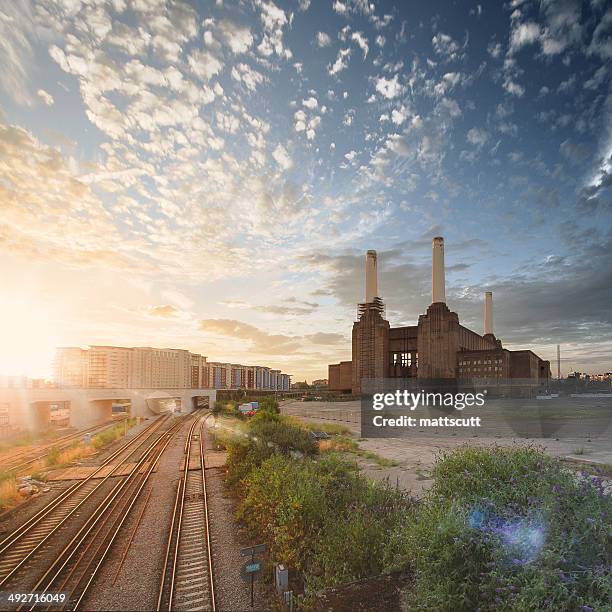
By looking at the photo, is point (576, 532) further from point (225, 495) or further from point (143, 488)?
point (143, 488)

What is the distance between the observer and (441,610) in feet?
18.4

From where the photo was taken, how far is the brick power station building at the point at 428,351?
249 ft

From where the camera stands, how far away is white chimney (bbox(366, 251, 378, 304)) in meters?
86.4

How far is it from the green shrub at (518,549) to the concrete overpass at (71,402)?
63.1m

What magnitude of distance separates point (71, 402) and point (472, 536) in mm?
69626

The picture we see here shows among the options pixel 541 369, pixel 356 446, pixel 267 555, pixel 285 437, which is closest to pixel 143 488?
pixel 285 437

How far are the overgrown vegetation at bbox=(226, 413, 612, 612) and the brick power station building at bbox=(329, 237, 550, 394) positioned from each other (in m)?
68.7

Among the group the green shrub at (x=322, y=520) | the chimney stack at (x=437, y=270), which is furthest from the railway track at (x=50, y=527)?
the chimney stack at (x=437, y=270)

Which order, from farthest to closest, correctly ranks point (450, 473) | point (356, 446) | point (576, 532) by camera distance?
point (356, 446), point (450, 473), point (576, 532)

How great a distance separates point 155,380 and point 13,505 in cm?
13307

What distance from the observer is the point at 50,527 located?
13.9 m

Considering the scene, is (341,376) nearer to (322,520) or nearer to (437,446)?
(437,446)

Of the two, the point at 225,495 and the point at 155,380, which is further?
the point at 155,380

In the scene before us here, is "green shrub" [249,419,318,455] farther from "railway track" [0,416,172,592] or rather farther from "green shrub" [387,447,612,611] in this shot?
"green shrub" [387,447,612,611]
